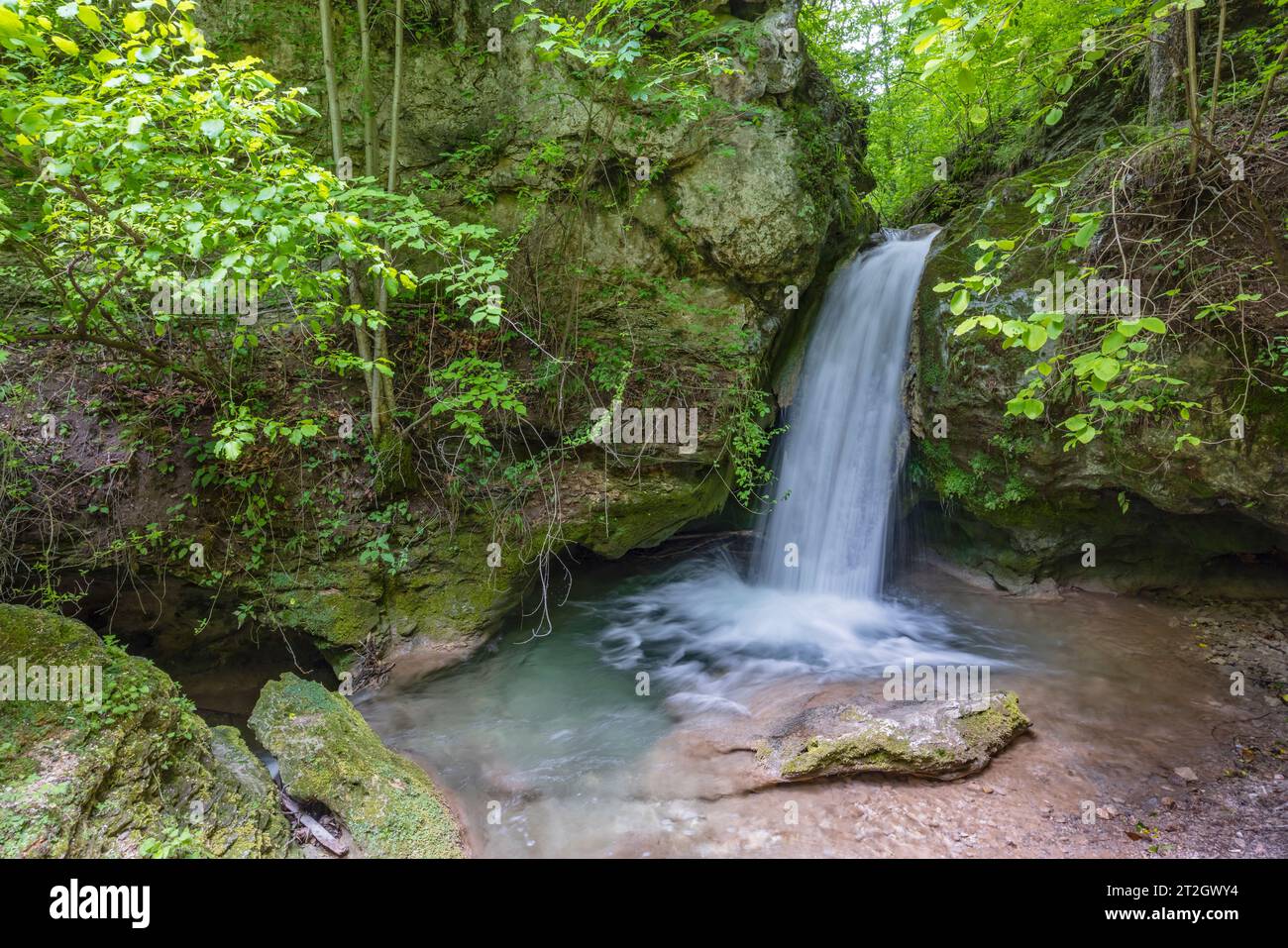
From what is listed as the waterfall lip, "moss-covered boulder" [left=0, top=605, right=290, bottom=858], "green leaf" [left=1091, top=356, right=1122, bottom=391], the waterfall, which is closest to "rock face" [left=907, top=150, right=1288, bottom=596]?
the waterfall

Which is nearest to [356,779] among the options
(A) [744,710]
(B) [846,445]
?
(A) [744,710]

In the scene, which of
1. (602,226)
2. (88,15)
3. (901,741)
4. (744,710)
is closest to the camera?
(88,15)

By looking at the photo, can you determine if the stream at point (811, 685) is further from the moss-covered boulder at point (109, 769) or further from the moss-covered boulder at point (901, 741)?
the moss-covered boulder at point (109, 769)

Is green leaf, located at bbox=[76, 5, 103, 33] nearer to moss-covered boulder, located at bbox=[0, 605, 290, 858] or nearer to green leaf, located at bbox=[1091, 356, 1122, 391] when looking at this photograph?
moss-covered boulder, located at bbox=[0, 605, 290, 858]

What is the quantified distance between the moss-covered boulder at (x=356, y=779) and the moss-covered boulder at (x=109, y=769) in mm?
274

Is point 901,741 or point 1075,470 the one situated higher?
point 1075,470

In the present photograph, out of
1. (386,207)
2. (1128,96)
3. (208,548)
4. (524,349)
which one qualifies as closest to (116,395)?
(208,548)

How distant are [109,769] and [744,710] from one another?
4013mm

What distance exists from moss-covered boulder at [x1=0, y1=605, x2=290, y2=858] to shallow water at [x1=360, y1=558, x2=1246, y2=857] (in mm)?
1402

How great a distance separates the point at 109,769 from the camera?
269 centimetres

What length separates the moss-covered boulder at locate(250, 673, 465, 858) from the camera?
3410mm

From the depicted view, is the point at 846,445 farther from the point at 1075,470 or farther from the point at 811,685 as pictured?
the point at 811,685

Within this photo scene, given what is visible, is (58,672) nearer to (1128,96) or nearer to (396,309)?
(396,309)

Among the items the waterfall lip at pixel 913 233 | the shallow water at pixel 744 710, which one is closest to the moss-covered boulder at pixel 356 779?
the shallow water at pixel 744 710
